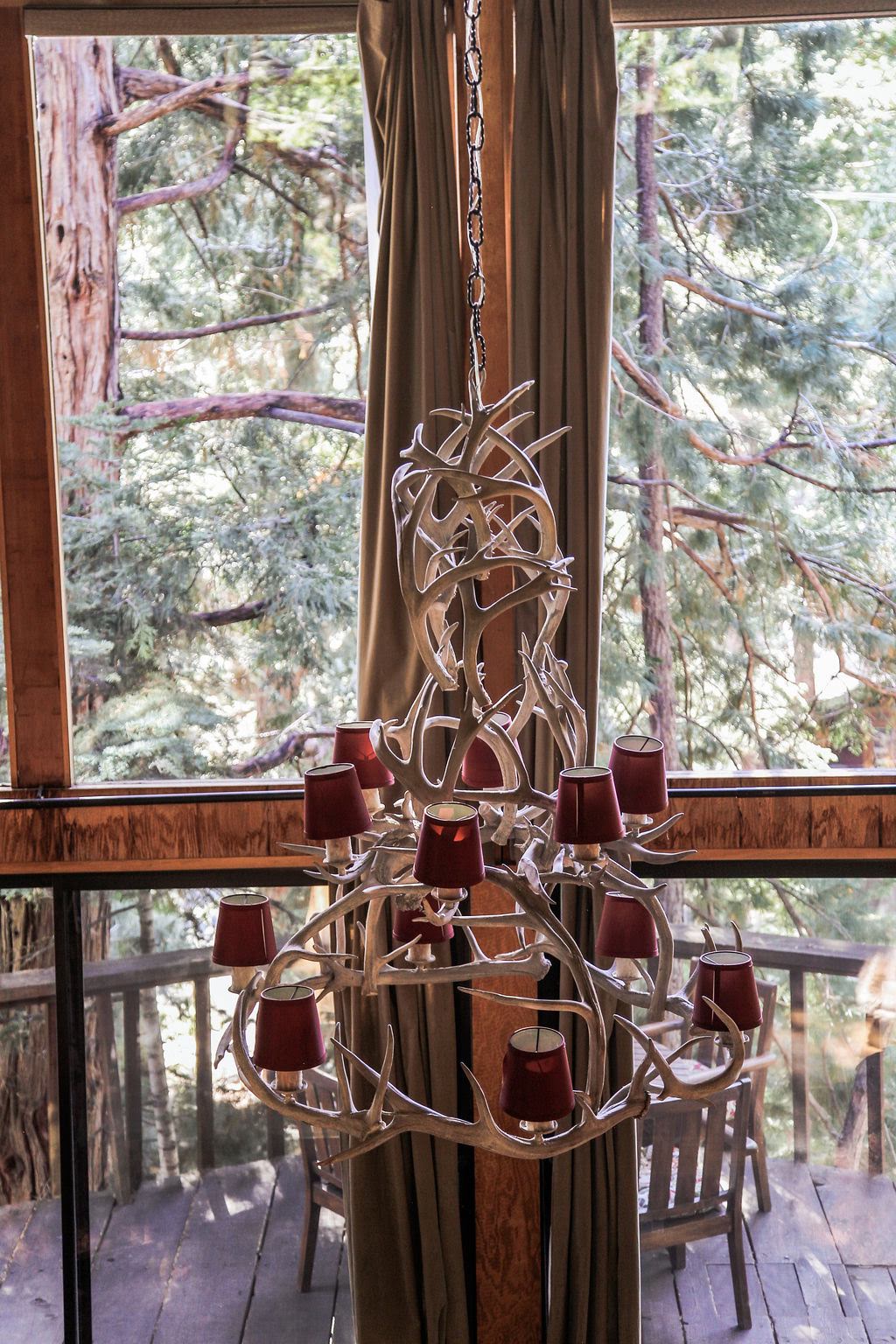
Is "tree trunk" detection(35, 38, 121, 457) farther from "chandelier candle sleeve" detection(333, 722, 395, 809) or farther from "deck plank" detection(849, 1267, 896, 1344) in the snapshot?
"deck plank" detection(849, 1267, 896, 1344)

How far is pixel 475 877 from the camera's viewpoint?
1701 millimetres

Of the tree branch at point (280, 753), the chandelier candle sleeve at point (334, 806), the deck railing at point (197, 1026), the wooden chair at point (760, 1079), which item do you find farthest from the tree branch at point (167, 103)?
the wooden chair at point (760, 1079)

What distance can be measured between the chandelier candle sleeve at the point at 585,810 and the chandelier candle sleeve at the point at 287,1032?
468mm

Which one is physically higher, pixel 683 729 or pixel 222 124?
pixel 222 124

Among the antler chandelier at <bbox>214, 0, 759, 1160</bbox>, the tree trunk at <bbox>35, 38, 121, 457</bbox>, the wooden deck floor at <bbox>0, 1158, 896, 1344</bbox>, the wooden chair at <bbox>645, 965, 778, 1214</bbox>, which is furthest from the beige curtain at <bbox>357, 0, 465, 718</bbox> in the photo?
the wooden deck floor at <bbox>0, 1158, 896, 1344</bbox>

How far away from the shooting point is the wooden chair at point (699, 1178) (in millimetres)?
3557

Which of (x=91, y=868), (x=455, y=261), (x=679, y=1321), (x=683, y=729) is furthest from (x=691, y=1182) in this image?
(x=455, y=261)

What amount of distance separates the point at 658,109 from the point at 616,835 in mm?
2443

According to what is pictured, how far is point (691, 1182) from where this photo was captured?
11.7 feet

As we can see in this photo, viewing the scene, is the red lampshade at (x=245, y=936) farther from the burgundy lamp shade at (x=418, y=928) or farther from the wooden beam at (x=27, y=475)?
the wooden beam at (x=27, y=475)

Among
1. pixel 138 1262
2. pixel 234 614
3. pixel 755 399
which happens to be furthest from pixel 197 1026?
pixel 755 399

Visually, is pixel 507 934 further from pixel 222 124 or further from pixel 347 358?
pixel 222 124

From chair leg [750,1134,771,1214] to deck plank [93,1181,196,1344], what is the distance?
5.68ft

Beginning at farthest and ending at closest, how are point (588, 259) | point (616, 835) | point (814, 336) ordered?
point (814, 336), point (588, 259), point (616, 835)
